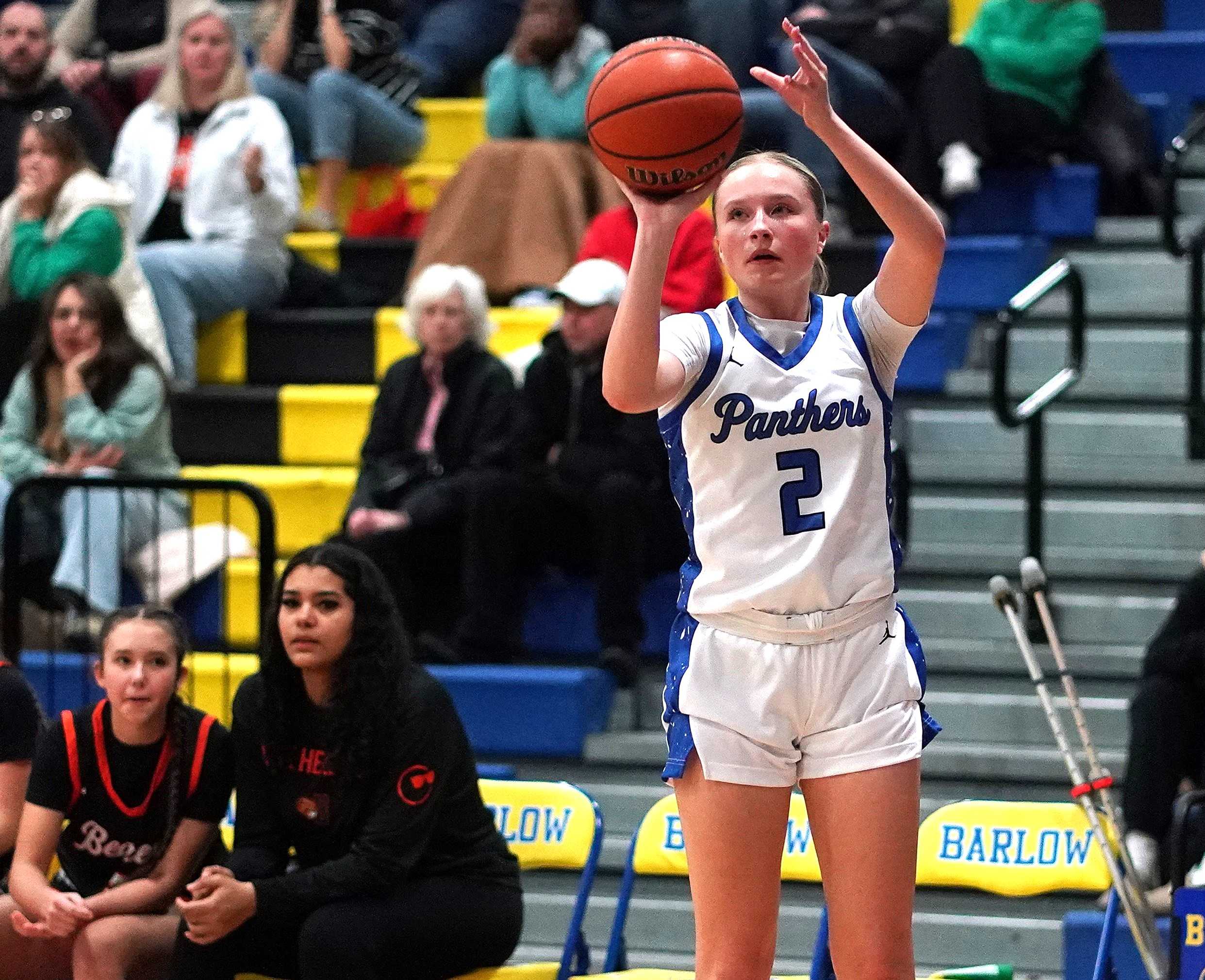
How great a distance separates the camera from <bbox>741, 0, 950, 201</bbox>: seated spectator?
734 cm

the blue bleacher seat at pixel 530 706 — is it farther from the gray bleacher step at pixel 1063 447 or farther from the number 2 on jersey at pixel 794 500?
the number 2 on jersey at pixel 794 500

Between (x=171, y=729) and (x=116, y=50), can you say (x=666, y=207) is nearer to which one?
(x=171, y=729)

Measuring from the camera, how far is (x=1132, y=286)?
7.34 metres

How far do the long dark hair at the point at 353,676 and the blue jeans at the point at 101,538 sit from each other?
1.75 meters

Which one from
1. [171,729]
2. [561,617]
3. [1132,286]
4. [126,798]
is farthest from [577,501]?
[1132,286]

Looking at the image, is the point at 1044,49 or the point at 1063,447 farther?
the point at 1044,49

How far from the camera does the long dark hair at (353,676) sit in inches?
182

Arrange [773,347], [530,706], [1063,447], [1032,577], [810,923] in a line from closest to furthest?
[773,347], [1032,577], [810,923], [530,706], [1063,447]

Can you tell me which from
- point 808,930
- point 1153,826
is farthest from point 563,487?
point 1153,826

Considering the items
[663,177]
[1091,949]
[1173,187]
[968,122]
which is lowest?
[1091,949]

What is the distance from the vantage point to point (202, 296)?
765cm

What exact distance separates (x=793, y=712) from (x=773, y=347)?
1.69 ft

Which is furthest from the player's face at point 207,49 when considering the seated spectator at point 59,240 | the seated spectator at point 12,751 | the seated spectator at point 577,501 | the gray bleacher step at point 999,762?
the seated spectator at point 12,751

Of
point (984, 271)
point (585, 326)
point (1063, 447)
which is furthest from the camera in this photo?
point (984, 271)
